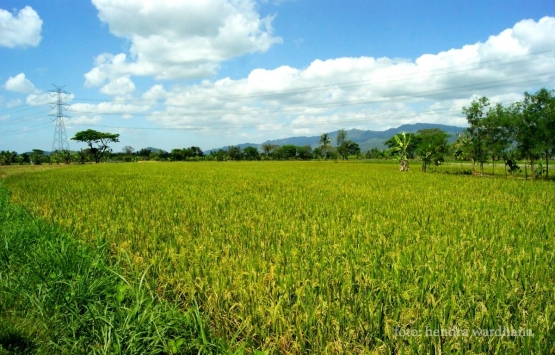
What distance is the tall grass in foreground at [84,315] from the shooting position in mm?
2531

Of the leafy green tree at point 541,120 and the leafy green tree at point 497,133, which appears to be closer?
the leafy green tree at point 541,120

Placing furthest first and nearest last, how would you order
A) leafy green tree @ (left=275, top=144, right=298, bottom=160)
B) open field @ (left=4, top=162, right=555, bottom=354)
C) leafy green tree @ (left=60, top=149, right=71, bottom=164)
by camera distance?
leafy green tree @ (left=275, top=144, right=298, bottom=160) → leafy green tree @ (left=60, top=149, right=71, bottom=164) → open field @ (left=4, top=162, right=555, bottom=354)

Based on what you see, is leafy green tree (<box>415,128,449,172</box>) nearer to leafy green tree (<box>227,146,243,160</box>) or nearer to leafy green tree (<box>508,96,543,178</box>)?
leafy green tree (<box>508,96,543,178</box>)

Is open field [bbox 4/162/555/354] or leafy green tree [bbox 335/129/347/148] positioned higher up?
leafy green tree [bbox 335/129/347/148]

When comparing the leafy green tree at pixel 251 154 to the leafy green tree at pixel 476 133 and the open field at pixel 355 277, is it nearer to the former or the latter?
the leafy green tree at pixel 476 133

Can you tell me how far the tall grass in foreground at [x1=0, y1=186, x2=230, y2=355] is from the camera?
253 centimetres

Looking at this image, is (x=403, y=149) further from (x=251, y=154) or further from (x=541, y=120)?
(x=251, y=154)

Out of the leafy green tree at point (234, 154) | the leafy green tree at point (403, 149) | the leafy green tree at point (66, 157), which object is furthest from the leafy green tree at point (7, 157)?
the leafy green tree at point (403, 149)

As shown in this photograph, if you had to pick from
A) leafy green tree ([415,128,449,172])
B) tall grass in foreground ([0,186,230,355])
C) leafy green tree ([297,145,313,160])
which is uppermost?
leafy green tree ([297,145,313,160])

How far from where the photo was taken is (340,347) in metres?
2.31

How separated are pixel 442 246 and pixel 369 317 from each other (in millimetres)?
2457

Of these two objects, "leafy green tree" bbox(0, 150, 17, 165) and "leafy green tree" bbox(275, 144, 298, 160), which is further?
"leafy green tree" bbox(275, 144, 298, 160)

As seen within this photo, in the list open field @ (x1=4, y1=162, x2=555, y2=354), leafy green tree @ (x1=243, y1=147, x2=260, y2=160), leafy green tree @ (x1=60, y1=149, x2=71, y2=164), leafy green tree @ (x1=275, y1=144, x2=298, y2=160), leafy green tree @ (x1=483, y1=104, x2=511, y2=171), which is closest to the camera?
open field @ (x1=4, y1=162, x2=555, y2=354)

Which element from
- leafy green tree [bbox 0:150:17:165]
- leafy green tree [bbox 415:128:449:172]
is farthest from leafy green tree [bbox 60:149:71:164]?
leafy green tree [bbox 415:128:449:172]
